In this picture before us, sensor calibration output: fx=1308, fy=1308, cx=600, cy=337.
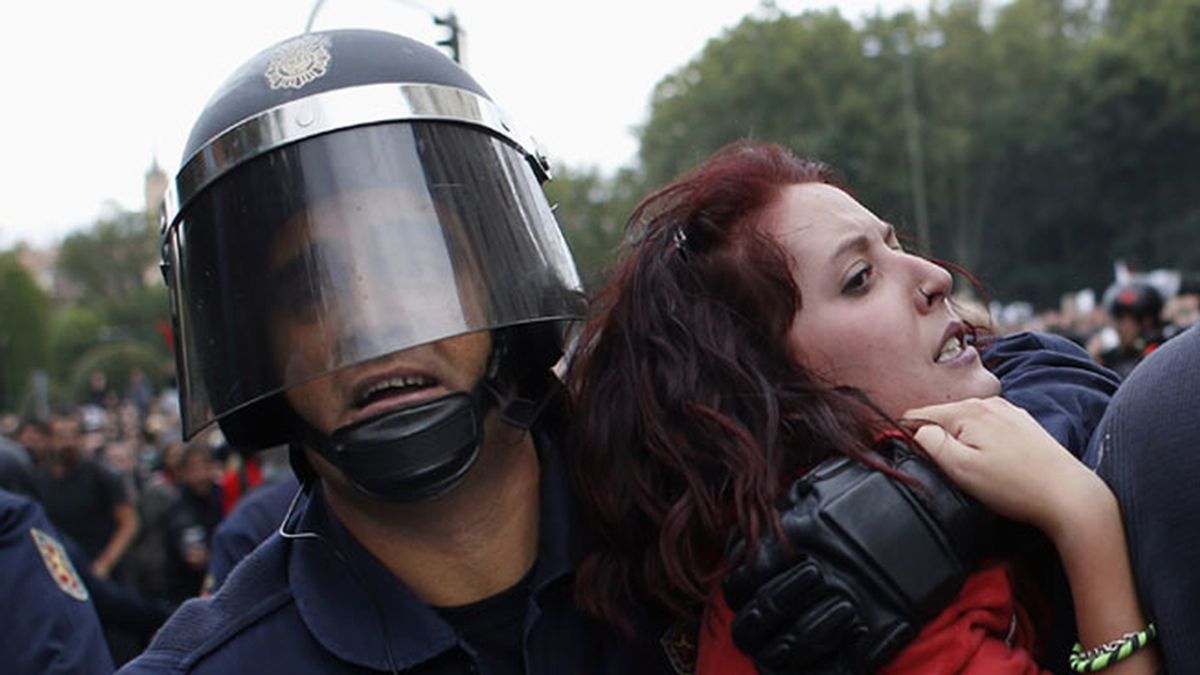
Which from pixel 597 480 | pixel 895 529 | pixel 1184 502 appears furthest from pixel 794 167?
pixel 1184 502

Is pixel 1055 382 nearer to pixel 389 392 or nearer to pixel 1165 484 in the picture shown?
pixel 1165 484

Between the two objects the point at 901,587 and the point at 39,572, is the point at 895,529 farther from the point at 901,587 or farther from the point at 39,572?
the point at 39,572

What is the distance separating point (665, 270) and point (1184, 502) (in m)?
0.82

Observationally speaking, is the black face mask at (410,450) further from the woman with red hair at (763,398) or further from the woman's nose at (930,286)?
the woman's nose at (930,286)

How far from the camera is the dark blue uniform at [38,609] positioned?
2652 mm

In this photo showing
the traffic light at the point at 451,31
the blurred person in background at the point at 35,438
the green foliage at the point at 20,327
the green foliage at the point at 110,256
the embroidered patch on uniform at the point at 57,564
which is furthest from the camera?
the green foliage at the point at 110,256

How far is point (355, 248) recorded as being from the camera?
187 cm

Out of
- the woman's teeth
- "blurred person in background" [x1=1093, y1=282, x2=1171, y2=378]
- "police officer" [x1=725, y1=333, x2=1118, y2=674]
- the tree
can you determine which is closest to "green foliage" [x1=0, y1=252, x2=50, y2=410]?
the tree

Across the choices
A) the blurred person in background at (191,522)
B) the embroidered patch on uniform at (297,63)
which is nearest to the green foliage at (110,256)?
the blurred person in background at (191,522)

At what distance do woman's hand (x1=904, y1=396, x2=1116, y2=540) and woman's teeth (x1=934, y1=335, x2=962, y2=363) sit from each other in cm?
21

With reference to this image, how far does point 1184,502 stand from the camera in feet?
4.43

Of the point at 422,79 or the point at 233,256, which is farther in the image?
the point at 422,79

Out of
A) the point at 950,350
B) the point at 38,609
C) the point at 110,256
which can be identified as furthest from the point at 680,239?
the point at 110,256

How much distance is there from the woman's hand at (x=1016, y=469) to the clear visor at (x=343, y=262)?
65cm
